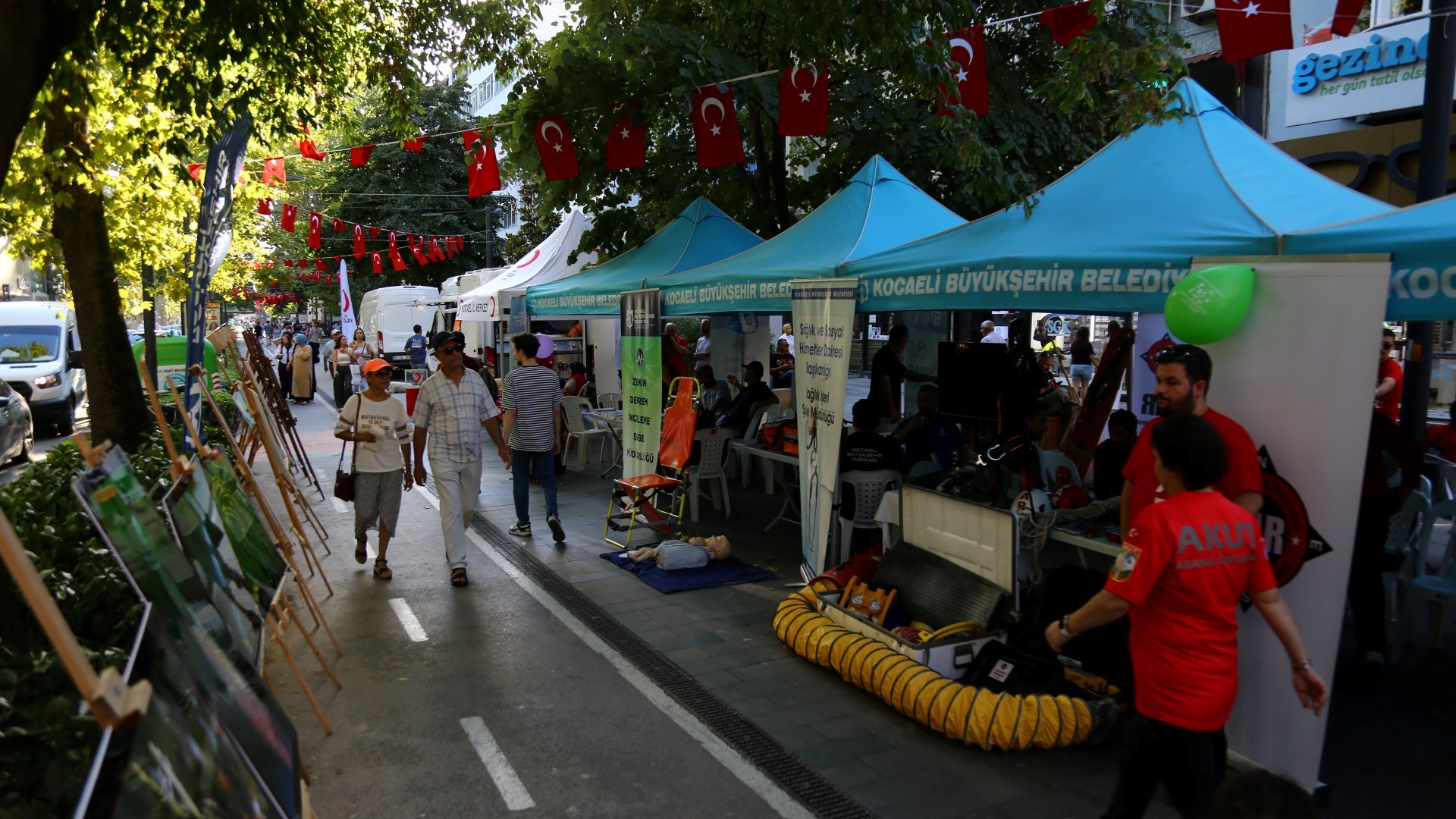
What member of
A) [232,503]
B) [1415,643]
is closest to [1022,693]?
[1415,643]

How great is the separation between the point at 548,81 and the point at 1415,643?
957cm

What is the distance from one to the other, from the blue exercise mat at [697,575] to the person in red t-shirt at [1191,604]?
4790 millimetres

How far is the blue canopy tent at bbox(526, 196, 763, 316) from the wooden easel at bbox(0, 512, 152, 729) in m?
9.09

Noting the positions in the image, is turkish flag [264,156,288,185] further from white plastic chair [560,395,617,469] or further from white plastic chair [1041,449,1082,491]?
white plastic chair [1041,449,1082,491]

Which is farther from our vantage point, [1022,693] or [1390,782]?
[1022,693]

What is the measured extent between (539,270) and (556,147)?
15.8 ft

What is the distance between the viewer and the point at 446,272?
132 feet

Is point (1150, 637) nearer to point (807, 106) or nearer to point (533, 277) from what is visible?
point (807, 106)

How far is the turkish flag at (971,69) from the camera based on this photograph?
8023 millimetres

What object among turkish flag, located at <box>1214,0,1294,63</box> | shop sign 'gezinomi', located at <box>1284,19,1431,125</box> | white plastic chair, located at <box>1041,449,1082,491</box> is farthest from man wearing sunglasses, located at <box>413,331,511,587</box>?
shop sign 'gezinomi', located at <box>1284,19,1431,125</box>

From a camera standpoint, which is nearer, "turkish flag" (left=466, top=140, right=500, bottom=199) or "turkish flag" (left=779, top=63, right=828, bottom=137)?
"turkish flag" (left=779, top=63, right=828, bottom=137)

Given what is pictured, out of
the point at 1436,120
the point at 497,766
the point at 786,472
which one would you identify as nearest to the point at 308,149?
the point at 786,472

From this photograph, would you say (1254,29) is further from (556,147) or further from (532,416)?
(556,147)

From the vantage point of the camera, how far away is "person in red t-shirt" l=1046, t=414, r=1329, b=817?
3141mm
